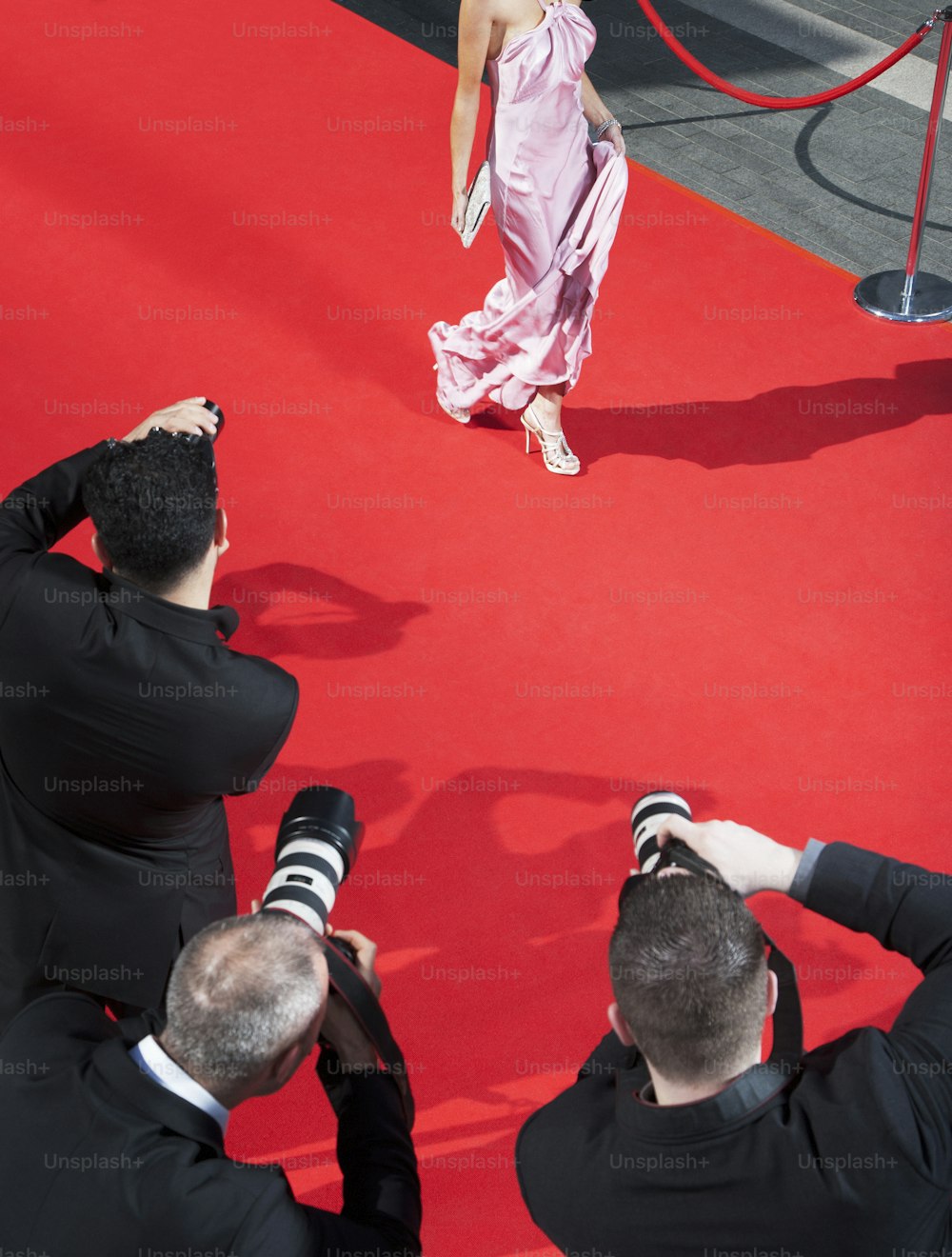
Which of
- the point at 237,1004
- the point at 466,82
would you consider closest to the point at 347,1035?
the point at 237,1004

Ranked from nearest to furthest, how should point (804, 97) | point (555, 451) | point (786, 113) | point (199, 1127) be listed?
point (199, 1127), point (555, 451), point (804, 97), point (786, 113)

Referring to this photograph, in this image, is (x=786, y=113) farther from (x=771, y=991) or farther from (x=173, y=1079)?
(x=173, y=1079)

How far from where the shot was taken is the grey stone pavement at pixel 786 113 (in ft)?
17.9

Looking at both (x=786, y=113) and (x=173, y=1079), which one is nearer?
(x=173, y=1079)

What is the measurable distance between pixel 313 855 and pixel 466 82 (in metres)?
2.51

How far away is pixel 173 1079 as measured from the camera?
1812 mm

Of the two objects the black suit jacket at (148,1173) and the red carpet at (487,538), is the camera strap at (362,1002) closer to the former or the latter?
the black suit jacket at (148,1173)

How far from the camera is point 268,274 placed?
16.6 ft

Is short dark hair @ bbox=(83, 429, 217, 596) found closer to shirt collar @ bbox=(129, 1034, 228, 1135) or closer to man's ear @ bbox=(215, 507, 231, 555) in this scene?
man's ear @ bbox=(215, 507, 231, 555)

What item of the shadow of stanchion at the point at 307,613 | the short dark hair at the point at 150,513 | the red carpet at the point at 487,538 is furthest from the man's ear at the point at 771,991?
the shadow of stanchion at the point at 307,613

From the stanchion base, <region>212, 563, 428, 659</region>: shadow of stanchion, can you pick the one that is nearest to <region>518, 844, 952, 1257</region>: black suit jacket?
<region>212, 563, 428, 659</region>: shadow of stanchion

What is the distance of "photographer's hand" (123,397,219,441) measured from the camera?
2.50m

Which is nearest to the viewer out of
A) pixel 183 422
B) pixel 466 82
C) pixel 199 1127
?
pixel 199 1127

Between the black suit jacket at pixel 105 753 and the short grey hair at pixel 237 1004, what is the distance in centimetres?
50
